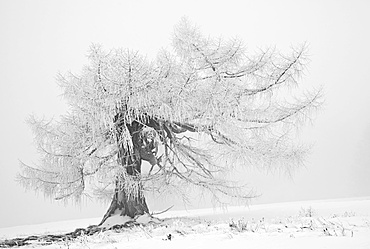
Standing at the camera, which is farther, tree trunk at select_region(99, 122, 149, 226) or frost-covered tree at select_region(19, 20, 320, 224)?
tree trunk at select_region(99, 122, 149, 226)

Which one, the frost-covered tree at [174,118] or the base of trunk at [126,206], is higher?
Answer: the frost-covered tree at [174,118]

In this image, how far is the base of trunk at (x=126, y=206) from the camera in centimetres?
1450

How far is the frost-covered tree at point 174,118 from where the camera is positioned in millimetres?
12484

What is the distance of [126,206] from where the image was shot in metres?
14.6

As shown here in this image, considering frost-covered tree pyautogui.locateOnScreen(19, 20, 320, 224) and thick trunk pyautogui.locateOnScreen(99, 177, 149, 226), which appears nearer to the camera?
frost-covered tree pyautogui.locateOnScreen(19, 20, 320, 224)

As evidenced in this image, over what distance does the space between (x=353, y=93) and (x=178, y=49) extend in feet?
226

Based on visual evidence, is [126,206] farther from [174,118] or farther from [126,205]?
[174,118]

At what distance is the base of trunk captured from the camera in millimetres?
14500

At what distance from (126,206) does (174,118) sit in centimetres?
349

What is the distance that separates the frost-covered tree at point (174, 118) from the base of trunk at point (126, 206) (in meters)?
0.03

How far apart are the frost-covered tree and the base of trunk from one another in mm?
33

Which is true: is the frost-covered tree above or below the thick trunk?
above

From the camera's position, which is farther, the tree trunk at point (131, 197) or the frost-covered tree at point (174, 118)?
the tree trunk at point (131, 197)

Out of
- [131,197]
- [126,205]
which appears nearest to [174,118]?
[131,197]
